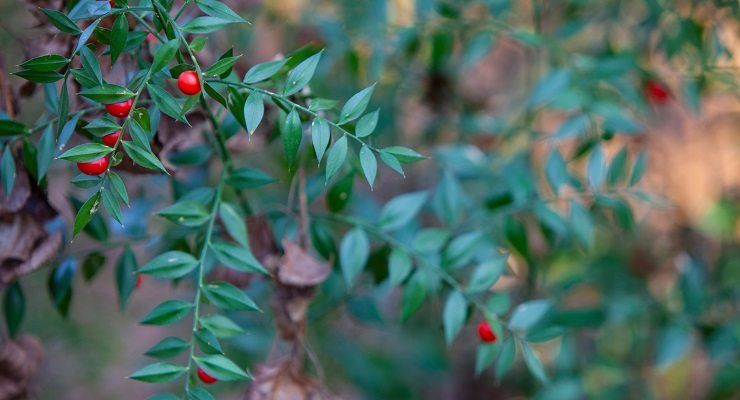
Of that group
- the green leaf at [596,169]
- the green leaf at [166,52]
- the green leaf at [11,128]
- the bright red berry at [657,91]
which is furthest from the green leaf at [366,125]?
the bright red berry at [657,91]

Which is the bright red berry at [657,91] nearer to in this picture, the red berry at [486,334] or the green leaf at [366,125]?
the red berry at [486,334]

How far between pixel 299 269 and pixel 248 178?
0.49 feet

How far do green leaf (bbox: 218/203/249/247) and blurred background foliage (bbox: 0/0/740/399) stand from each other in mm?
157

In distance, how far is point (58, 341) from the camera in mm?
2828

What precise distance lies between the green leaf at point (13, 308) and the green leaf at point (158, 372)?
43 cm

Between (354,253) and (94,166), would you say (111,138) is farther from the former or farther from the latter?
(354,253)

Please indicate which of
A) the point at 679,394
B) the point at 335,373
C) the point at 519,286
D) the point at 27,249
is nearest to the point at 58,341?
the point at 335,373

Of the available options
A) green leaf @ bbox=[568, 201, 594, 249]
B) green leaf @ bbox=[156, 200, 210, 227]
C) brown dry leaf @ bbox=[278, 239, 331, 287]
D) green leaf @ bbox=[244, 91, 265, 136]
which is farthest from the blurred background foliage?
green leaf @ bbox=[244, 91, 265, 136]

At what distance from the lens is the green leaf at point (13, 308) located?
1241mm

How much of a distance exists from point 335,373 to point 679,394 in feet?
3.70

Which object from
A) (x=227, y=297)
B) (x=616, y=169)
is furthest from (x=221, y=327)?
(x=616, y=169)

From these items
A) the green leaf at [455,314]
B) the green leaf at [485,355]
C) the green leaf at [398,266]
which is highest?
the green leaf at [398,266]

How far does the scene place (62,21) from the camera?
34.6 inches

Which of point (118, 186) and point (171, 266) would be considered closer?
point (118, 186)
